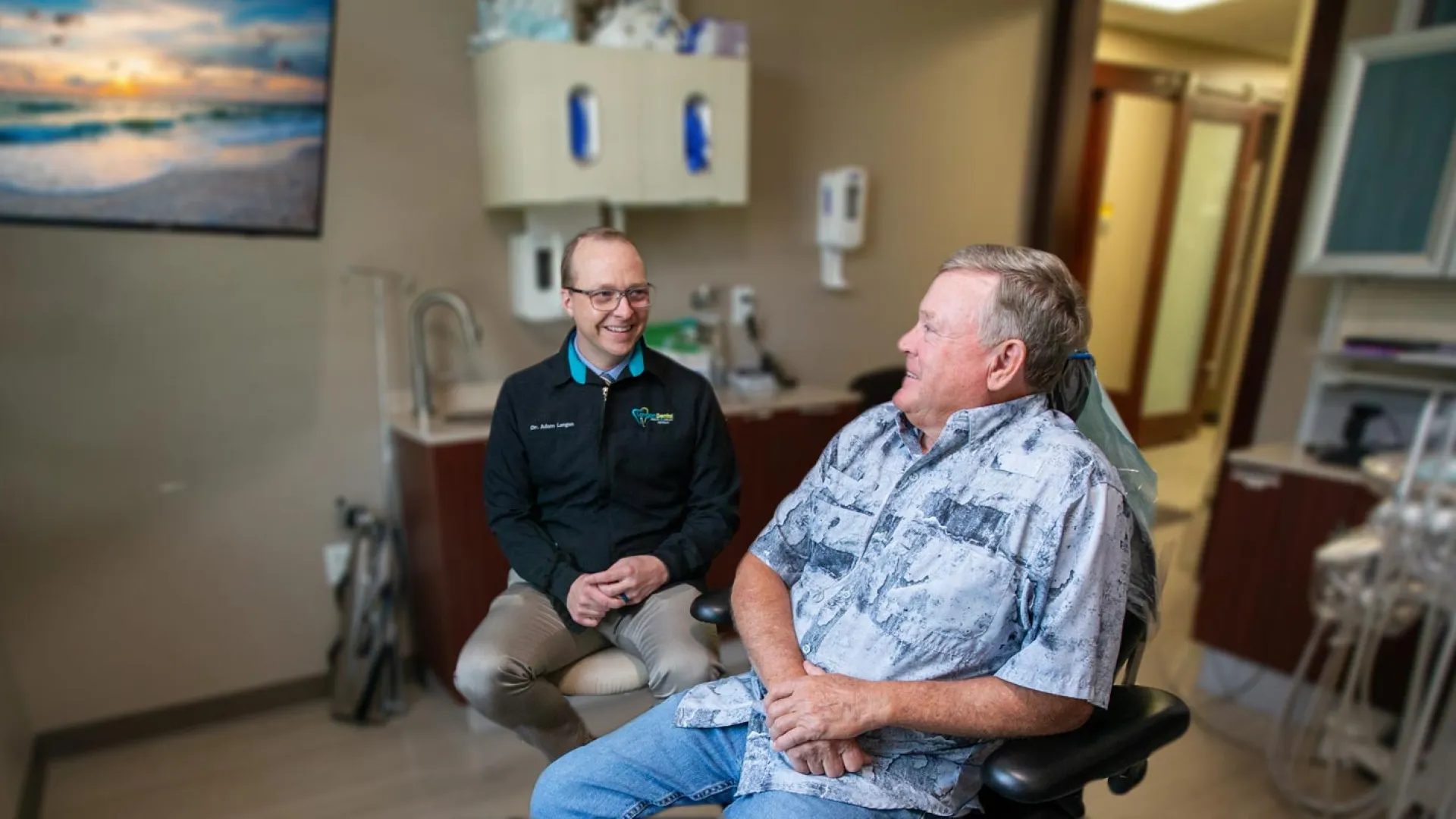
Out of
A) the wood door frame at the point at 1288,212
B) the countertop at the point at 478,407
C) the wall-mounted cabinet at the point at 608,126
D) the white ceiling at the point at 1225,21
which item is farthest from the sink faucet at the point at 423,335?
the white ceiling at the point at 1225,21

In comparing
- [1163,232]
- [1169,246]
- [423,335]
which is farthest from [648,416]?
[1169,246]

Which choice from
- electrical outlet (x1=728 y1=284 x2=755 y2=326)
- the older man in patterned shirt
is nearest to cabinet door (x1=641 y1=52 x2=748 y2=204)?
electrical outlet (x1=728 y1=284 x2=755 y2=326)

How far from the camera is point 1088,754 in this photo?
3.06 feet

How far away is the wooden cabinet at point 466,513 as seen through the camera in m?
2.05

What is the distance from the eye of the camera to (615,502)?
1408 mm

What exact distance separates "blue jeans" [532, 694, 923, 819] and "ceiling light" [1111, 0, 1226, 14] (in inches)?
171

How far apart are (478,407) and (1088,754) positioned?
1.92m

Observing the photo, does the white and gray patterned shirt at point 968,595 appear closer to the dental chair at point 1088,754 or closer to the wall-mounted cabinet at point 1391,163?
the dental chair at point 1088,754

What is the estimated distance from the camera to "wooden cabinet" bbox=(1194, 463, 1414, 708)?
6.79 ft

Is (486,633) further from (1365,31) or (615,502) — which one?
(1365,31)

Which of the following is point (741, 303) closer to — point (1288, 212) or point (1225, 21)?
point (1288, 212)

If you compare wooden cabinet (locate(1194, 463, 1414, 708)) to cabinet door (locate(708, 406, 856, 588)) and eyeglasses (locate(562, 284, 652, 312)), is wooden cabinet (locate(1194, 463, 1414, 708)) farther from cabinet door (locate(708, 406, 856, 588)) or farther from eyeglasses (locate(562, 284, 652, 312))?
eyeglasses (locate(562, 284, 652, 312))

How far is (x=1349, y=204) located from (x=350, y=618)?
120 inches

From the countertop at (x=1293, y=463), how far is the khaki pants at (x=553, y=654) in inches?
69.8
